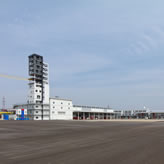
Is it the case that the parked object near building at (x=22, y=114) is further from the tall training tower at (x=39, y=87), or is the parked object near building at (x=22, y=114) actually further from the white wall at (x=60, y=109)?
the white wall at (x=60, y=109)

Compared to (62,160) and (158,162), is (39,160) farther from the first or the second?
(158,162)

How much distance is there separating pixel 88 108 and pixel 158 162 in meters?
120

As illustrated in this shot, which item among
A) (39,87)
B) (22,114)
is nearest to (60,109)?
(39,87)

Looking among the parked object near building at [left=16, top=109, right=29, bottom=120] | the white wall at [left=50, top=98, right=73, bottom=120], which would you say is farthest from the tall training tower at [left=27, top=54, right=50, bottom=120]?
the parked object near building at [left=16, top=109, right=29, bottom=120]

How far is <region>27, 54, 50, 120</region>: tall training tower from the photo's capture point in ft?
336

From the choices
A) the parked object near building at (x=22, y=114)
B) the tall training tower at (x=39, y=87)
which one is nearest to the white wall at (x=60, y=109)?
the tall training tower at (x=39, y=87)

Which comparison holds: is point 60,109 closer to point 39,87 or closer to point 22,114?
point 39,87

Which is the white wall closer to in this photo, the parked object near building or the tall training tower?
the tall training tower

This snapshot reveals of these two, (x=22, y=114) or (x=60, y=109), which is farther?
(x=60, y=109)

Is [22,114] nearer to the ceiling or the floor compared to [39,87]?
nearer to the floor

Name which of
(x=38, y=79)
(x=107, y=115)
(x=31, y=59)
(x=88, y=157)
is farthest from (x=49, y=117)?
(x=88, y=157)

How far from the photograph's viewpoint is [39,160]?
698 cm

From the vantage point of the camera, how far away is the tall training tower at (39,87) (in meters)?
103

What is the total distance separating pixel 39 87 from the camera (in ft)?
363
